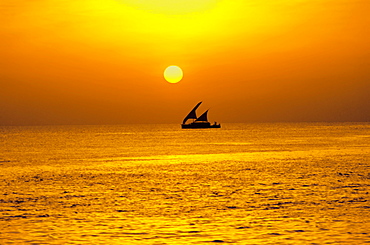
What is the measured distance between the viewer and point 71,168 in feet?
198

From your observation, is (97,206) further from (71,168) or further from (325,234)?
(71,168)

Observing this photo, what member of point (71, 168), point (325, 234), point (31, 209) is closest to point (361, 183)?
point (325, 234)

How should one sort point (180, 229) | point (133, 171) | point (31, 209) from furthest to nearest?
1. point (133, 171)
2. point (31, 209)
3. point (180, 229)

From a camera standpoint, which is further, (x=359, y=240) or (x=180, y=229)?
(x=180, y=229)

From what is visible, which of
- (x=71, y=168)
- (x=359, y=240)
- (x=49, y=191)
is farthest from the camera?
(x=71, y=168)

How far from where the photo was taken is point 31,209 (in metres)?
30.8

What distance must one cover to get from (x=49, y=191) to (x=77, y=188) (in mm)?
2470

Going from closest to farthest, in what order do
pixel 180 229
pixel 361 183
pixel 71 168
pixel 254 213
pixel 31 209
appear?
pixel 180 229 < pixel 254 213 < pixel 31 209 < pixel 361 183 < pixel 71 168

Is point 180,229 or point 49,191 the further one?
point 49,191

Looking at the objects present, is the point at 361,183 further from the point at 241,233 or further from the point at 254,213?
the point at 241,233

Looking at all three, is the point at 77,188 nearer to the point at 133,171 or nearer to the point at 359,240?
the point at 133,171

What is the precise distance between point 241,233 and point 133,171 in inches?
1287

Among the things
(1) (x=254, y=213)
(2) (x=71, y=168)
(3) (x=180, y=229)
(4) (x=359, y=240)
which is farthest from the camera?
(2) (x=71, y=168)

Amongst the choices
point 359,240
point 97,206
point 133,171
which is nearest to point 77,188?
point 97,206
